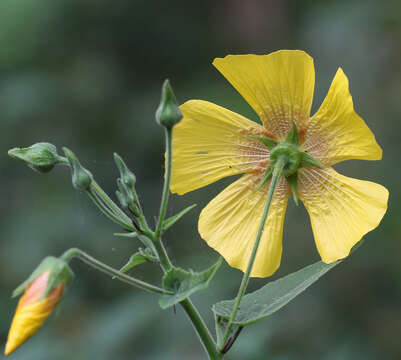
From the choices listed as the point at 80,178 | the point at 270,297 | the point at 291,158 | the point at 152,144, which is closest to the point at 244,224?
the point at 291,158

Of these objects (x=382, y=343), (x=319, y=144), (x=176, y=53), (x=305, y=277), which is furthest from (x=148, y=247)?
(x=176, y=53)

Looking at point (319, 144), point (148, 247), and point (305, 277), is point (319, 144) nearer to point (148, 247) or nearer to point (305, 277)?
point (305, 277)

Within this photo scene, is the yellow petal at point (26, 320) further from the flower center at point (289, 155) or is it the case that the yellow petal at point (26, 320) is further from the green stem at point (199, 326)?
the flower center at point (289, 155)

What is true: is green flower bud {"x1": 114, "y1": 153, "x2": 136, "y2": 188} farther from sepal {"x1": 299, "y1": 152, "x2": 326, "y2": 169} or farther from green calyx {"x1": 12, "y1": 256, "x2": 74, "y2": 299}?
sepal {"x1": 299, "y1": 152, "x2": 326, "y2": 169}

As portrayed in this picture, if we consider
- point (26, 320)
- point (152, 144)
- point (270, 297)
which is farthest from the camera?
point (152, 144)

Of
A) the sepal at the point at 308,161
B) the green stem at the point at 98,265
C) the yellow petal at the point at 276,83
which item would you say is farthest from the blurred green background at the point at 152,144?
the green stem at the point at 98,265

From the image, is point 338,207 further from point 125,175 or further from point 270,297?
point 125,175
